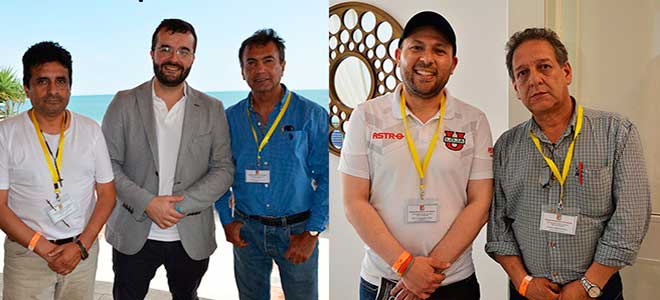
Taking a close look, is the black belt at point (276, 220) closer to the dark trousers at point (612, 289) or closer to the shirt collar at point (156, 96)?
the shirt collar at point (156, 96)

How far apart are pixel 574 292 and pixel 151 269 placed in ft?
6.03

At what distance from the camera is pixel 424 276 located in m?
1.84

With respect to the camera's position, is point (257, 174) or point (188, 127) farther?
point (257, 174)

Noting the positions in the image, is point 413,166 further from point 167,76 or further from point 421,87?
point 167,76

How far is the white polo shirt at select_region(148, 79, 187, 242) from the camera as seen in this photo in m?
2.57

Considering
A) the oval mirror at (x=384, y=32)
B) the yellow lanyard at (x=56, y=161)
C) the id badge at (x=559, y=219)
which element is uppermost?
the oval mirror at (x=384, y=32)

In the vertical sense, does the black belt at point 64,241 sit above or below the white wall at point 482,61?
below

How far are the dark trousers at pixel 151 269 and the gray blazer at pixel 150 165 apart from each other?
4 centimetres

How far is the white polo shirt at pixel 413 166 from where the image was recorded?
1.93 metres

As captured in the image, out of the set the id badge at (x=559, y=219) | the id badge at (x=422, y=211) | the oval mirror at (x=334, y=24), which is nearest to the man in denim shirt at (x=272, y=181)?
the oval mirror at (x=334, y=24)

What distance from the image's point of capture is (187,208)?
2.51 metres

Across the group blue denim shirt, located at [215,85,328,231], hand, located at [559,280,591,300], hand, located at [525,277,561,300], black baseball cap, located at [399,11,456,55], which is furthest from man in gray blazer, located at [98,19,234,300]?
hand, located at [559,280,591,300]

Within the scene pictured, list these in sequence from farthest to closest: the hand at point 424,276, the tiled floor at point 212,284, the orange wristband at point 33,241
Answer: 1. the tiled floor at point 212,284
2. the orange wristband at point 33,241
3. the hand at point 424,276

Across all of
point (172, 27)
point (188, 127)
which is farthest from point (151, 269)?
point (172, 27)
